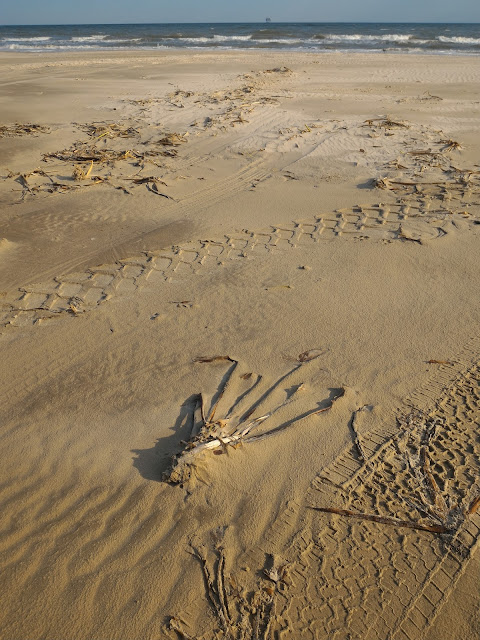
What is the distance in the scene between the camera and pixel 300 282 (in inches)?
175

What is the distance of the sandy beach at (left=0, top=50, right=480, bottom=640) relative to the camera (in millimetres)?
2191

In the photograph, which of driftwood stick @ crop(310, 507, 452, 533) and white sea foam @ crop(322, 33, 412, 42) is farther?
white sea foam @ crop(322, 33, 412, 42)

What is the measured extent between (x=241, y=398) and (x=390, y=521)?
1167mm

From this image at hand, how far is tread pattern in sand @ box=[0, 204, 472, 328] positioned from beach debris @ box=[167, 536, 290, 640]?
100 inches

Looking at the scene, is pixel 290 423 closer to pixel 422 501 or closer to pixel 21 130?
pixel 422 501

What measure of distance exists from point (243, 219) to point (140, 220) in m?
1.23

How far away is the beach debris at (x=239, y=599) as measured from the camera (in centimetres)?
206

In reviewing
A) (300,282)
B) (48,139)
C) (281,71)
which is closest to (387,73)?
(281,71)

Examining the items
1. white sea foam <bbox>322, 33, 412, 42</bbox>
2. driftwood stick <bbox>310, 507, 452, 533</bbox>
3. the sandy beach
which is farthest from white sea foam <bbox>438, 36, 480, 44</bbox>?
driftwood stick <bbox>310, 507, 452, 533</bbox>

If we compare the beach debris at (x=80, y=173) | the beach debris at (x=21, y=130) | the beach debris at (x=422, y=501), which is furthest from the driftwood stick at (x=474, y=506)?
the beach debris at (x=21, y=130)

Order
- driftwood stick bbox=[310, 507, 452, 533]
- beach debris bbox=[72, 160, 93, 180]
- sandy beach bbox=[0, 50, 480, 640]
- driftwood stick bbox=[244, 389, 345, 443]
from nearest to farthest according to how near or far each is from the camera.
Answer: sandy beach bbox=[0, 50, 480, 640] → driftwood stick bbox=[310, 507, 452, 533] → driftwood stick bbox=[244, 389, 345, 443] → beach debris bbox=[72, 160, 93, 180]

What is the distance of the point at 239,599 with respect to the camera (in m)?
2.16

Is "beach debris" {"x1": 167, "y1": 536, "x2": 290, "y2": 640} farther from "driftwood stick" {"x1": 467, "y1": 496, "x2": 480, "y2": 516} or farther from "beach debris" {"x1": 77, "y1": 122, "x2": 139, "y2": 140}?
"beach debris" {"x1": 77, "y1": 122, "x2": 139, "y2": 140}

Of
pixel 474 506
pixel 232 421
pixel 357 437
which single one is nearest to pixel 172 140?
pixel 232 421
